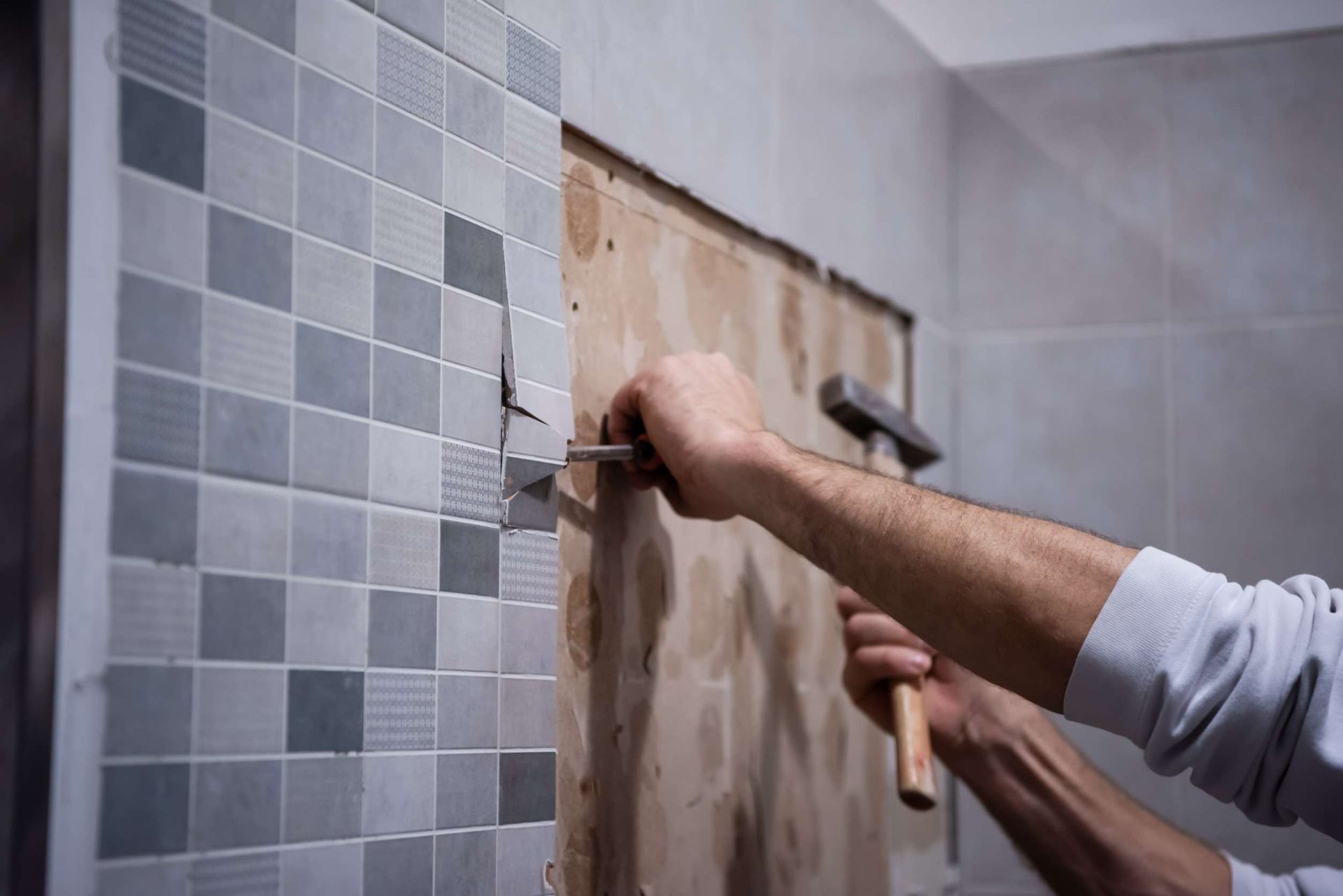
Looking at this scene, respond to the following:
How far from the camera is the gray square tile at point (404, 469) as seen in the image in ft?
2.15

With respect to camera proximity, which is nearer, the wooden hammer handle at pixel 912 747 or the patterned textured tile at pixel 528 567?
the patterned textured tile at pixel 528 567

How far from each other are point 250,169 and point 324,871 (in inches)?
13.4

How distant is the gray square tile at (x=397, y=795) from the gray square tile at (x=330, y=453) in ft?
0.47

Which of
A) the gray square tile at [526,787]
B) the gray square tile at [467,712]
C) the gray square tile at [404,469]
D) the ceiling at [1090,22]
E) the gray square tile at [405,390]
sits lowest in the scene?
the gray square tile at [526,787]

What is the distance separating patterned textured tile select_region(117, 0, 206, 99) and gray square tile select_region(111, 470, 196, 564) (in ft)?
0.57

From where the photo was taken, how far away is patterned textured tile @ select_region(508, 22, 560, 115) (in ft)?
2.58

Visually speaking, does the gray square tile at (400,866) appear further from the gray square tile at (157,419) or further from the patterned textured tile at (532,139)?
the patterned textured tile at (532,139)

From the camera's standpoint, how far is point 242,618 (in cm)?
57

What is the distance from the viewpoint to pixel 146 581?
528mm

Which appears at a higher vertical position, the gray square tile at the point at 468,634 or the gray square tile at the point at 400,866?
the gray square tile at the point at 468,634

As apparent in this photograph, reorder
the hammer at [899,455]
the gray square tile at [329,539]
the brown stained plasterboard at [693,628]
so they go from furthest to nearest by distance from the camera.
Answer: the hammer at [899,455] < the brown stained plasterboard at [693,628] < the gray square tile at [329,539]

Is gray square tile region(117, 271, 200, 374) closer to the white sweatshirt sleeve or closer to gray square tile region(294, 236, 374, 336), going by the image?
gray square tile region(294, 236, 374, 336)

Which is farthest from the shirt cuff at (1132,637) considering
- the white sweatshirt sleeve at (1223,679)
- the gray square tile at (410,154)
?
the gray square tile at (410,154)

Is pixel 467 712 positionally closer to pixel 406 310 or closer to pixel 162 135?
pixel 406 310
